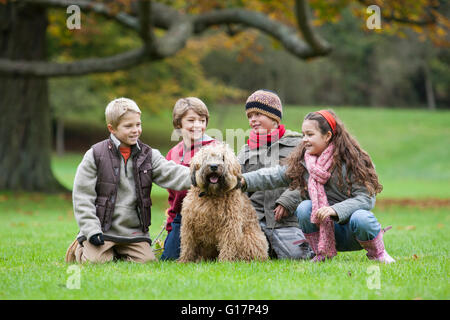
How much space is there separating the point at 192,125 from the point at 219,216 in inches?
47.0

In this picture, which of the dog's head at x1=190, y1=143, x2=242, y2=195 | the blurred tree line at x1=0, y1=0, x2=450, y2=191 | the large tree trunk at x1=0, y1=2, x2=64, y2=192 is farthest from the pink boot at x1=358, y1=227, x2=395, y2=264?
the large tree trunk at x1=0, y1=2, x2=64, y2=192

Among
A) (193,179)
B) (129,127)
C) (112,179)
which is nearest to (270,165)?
(193,179)

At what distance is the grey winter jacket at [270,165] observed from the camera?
5.89m

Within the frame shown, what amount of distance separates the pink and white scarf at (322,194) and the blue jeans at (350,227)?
0.10 meters

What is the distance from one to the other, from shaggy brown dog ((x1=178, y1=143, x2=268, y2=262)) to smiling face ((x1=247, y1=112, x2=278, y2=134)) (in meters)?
0.71

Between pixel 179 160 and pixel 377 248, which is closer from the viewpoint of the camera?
pixel 377 248

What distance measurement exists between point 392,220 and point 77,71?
26.2 ft

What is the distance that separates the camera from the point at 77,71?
41.7ft

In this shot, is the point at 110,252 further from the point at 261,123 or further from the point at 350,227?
the point at 350,227

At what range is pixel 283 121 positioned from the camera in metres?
A: 39.2

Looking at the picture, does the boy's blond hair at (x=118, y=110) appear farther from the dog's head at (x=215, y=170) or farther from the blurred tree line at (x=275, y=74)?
the blurred tree line at (x=275, y=74)

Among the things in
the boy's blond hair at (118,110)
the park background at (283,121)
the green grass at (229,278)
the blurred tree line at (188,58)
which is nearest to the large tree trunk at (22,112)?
the blurred tree line at (188,58)
